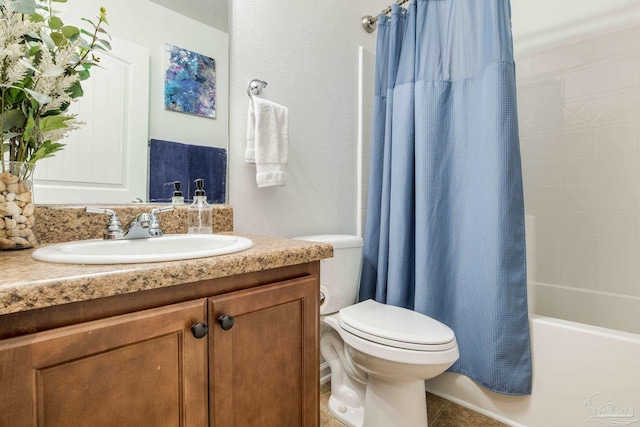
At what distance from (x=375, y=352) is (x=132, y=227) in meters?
0.86

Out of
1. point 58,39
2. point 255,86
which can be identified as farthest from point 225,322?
point 255,86

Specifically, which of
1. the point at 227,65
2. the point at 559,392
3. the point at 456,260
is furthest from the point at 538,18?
the point at 559,392

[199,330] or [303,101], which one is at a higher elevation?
[303,101]

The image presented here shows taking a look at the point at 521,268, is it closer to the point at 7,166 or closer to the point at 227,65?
the point at 227,65

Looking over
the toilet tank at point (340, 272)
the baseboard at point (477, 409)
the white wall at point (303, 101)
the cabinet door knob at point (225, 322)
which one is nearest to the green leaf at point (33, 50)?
the white wall at point (303, 101)

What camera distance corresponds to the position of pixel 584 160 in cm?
183

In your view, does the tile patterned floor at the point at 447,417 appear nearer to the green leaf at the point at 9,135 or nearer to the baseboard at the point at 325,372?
the baseboard at the point at 325,372

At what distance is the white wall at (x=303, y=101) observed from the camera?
135cm

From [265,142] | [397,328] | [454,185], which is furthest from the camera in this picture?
[454,185]

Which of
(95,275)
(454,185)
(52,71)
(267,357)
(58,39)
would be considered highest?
(58,39)

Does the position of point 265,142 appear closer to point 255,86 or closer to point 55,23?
point 255,86

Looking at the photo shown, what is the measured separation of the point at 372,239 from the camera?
1.69 meters

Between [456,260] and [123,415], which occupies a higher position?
[456,260]

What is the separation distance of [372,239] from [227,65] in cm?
103
